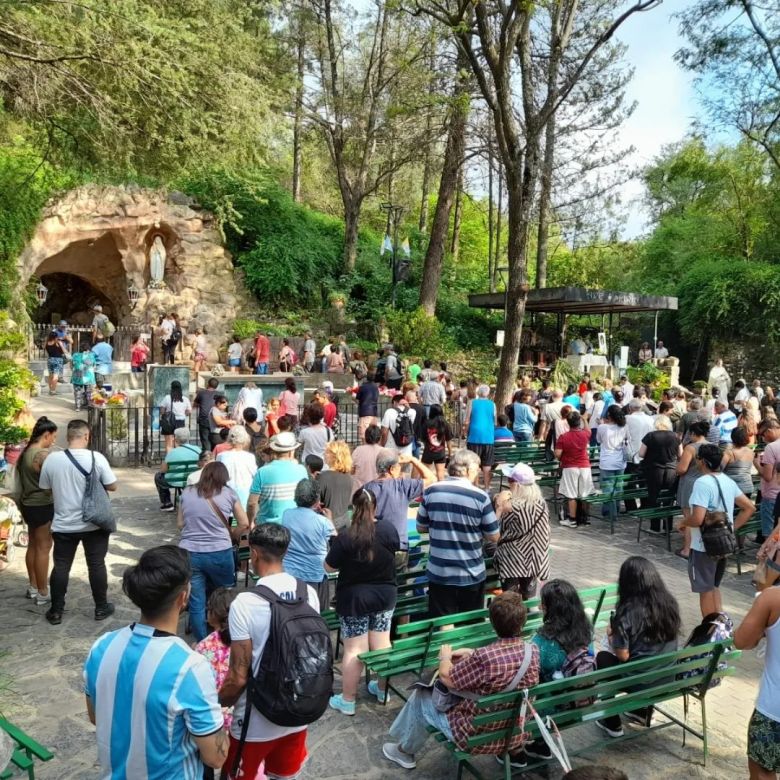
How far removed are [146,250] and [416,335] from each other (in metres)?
10.8

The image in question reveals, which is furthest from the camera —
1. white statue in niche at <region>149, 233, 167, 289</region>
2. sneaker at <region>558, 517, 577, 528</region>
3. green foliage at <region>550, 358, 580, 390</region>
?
white statue in niche at <region>149, 233, 167, 289</region>

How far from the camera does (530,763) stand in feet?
13.6

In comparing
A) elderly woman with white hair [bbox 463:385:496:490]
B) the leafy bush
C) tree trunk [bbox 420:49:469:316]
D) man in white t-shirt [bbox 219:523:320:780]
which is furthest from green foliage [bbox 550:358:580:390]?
man in white t-shirt [bbox 219:523:320:780]

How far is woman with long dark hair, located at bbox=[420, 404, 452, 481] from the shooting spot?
9.93 metres

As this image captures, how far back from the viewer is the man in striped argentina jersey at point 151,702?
7.79 feet

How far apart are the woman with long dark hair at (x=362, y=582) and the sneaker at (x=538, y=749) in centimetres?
108

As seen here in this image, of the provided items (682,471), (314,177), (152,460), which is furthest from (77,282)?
(682,471)

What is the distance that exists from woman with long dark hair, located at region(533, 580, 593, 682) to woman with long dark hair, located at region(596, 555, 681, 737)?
319 mm

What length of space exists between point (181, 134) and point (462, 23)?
5.41 metres

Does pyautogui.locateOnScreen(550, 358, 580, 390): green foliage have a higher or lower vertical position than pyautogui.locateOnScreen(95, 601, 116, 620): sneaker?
higher

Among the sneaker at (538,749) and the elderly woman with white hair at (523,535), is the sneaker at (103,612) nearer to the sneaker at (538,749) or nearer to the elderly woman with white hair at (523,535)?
the elderly woman with white hair at (523,535)

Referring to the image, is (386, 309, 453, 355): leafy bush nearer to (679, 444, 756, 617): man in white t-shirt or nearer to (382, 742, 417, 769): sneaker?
(679, 444, 756, 617): man in white t-shirt

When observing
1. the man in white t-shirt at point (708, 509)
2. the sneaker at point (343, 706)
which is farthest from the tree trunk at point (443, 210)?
the sneaker at point (343, 706)

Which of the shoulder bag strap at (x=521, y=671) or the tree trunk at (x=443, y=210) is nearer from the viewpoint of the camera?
the shoulder bag strap at (x=521, y=671)
